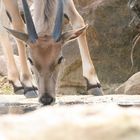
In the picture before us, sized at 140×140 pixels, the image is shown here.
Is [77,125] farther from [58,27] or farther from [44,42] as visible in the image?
[58,27]

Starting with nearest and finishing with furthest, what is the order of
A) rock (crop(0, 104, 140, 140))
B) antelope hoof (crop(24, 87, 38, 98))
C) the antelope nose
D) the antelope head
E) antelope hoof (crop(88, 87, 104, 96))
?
1. rock (crop(0, 104, 140, 140))
2. the antelope nose
3. the antelope head
4. antelope hoof (crop(24, 87, 38, 98))
5. antelope hoof (crop(88, 87, 104, 96))

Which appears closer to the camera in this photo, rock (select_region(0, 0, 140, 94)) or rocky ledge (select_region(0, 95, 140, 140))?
rocky ledge (select_region(0, 95, 140, 140))

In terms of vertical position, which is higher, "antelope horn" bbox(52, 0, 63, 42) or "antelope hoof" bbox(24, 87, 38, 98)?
"antelope horn" bbox(52, 0, 63, 42)

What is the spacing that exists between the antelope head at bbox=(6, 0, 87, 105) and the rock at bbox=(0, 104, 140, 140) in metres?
3.67

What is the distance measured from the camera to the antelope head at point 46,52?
5195 millimetres

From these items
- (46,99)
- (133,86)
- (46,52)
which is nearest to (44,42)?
(46,52)

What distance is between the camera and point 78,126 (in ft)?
4.28

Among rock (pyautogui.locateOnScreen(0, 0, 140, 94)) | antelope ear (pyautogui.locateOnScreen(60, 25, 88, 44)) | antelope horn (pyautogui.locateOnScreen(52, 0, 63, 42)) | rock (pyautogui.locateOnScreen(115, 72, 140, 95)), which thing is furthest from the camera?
rock (pyautogui.locateOnScreen(0, 0, 140, 94))

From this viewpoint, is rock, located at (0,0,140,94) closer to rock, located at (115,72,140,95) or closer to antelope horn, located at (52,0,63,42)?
rock, located at (115,72,140,95)

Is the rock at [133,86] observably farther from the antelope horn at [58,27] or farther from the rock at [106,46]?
the antelope horn at [58,27]

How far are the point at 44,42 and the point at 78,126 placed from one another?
14.0 feet

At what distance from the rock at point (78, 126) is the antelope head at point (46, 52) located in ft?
12.0

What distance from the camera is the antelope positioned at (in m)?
5.34

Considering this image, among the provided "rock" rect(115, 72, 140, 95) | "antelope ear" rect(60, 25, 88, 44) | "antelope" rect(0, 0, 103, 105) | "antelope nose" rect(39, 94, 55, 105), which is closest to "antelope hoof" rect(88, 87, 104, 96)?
"antelope" rect(0, 0, 103, 105)
